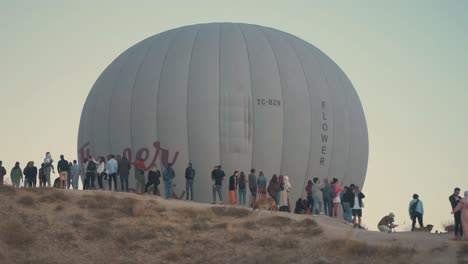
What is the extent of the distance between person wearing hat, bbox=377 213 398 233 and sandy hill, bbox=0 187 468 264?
1881 millimetres

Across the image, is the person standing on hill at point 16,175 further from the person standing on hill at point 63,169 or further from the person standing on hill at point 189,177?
the person standing on hill at point 189,177

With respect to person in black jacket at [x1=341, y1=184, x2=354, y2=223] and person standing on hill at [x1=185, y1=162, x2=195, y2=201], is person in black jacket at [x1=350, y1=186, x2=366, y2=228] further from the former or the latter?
person standing on hill at [x1=185, y1=162, x2=195, y2=201]

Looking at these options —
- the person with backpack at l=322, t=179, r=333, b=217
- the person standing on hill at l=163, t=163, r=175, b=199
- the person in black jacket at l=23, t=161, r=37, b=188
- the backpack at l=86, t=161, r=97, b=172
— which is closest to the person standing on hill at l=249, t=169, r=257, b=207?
the person with backpack at l=322, t=179, r=333, b=217

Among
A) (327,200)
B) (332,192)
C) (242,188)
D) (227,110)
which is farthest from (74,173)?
(332,192)

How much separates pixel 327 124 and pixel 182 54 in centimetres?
648

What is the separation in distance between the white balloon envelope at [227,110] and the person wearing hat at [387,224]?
27.5 feet

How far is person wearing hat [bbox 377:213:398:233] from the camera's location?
144ft

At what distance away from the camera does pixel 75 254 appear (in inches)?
1548

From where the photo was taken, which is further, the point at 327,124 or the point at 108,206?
the point at 327,124

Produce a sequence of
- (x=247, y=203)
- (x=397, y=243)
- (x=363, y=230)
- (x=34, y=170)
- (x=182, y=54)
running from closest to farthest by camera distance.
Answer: (x=397, y=243) < (x=363, y=230) < (x=34, y=170) < (x=247, y=203) < (x=182, y=54)

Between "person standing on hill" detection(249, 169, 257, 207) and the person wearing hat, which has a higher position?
"person standing on hill" detection(249, 169, 257, 207)

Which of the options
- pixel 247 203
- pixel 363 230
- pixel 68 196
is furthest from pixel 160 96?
pixel 363 230

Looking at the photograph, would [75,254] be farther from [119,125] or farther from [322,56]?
[322,56]

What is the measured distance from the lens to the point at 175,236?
40.8 metres
